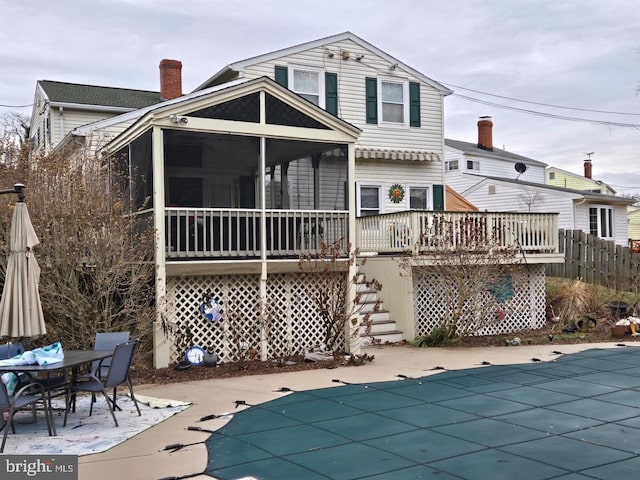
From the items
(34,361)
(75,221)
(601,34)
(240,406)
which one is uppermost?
(601,34)

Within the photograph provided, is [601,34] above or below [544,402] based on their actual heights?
above

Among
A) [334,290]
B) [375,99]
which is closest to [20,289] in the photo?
[334,290]

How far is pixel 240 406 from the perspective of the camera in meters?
7.96

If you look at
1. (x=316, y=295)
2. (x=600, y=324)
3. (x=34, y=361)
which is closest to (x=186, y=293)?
(x=316, y=295)

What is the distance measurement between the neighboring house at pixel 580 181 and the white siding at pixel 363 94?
26.4 metres

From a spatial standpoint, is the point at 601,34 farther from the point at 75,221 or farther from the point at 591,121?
the point at 591,121

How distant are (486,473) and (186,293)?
6849 mm

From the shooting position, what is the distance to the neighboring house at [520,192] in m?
24.7

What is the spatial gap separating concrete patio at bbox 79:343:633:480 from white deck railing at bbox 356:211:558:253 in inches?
93.3

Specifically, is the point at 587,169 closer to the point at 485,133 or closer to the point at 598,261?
the point at 485,133

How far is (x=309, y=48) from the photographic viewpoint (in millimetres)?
17094

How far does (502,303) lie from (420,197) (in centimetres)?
505

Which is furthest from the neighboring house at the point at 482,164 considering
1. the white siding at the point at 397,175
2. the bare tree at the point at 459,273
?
the bare tree at the point at 459,273

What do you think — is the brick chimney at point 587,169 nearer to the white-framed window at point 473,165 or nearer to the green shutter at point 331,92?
the white-framed window at point 473,165
